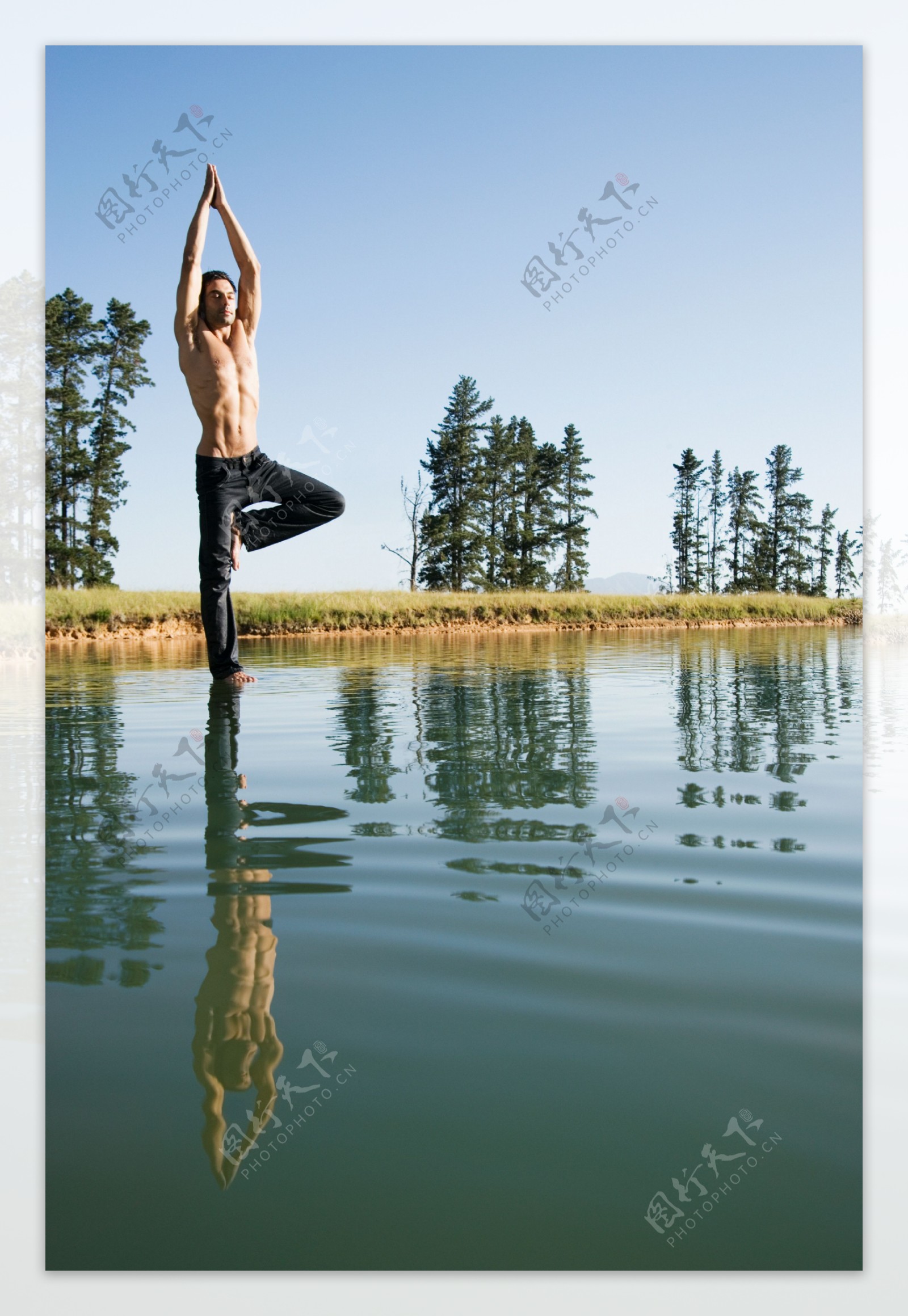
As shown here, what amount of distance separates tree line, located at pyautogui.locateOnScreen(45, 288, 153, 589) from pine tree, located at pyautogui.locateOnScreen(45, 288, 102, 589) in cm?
2

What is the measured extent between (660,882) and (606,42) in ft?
11.0

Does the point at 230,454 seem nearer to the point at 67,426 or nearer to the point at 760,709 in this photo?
the point at 760,709

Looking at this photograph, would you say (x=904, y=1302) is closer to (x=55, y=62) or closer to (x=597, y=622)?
(x=55, y=62)

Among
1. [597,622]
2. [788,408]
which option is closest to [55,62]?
[597,622]

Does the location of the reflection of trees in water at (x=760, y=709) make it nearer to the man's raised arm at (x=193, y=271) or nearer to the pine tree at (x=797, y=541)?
the man's raised arm at (x=193, y=271)

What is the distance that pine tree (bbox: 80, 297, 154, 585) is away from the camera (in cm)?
2067

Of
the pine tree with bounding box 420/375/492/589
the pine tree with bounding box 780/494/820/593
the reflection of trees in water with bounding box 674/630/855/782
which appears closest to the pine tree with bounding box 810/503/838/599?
the pine tree with bounding box 780/494/820/593

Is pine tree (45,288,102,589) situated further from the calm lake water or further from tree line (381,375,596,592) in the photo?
the calm lake water

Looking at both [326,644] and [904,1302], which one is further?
[326,644]

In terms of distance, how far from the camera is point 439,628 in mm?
19688

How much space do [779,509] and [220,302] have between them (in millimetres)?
31738

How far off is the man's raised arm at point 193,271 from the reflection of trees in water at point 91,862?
215cm

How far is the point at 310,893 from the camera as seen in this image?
7.62 feet

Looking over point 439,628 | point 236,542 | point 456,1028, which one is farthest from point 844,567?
point 456,1028
